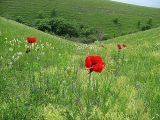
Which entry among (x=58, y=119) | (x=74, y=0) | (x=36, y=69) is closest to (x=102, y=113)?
(x=58, y=119)

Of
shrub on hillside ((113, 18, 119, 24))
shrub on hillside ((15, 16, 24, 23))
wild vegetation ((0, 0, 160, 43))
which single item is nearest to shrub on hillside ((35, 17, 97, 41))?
wild vegetation ((0, 0, 160, 43))

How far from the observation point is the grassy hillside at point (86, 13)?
137 metres

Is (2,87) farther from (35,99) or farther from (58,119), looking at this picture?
(58,119)

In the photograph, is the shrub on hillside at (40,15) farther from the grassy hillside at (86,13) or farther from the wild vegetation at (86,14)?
the grassy hillside at (86,13)

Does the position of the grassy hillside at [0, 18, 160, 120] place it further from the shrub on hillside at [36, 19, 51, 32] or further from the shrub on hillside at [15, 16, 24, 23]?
the shrub on hillside at [15, 16, 24, 23]

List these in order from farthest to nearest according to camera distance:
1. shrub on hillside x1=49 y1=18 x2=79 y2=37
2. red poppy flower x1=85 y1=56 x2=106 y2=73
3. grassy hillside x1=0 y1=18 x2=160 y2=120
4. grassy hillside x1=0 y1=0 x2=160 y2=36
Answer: grassy hillside x1=0 y1=0 x2=160 y2=36, shrub on hillside x1=49 y1=18 x2=79 y2=37, grassy hillside x1=0 y1=18 x2=160 y2=120, red poppy flower x1=85 y1=56 x2=106 y2=73

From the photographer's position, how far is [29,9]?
14025cm

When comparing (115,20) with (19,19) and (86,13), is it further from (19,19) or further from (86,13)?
(19,19)

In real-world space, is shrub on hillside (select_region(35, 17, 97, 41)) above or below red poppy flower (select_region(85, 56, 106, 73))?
below

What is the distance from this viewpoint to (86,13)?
150000 millimetres

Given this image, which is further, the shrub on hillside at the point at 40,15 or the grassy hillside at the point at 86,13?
the grassy hillside at the point at 86,13

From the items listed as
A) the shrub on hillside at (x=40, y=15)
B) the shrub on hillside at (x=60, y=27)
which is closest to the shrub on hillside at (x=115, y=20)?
the shrub on hillside at (x=60, y=27)

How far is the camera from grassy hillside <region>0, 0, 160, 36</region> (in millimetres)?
137250

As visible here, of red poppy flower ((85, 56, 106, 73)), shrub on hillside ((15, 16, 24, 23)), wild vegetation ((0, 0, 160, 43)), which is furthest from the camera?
wild vegetation ((0, 0, 160, 43))
